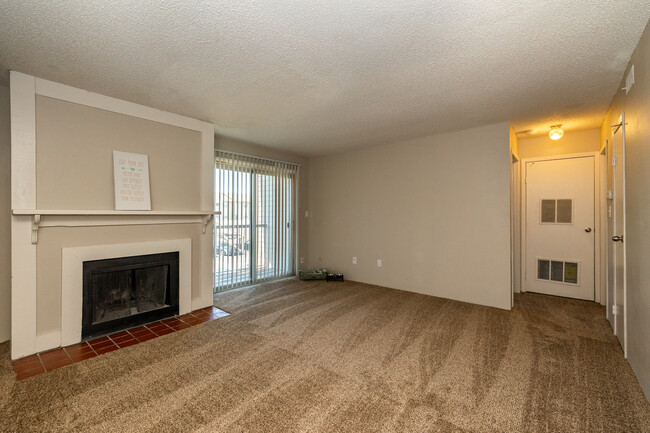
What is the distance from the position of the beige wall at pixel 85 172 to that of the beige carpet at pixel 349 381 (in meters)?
0.80

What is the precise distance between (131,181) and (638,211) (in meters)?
4.28

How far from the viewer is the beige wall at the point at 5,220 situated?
8.74 feet

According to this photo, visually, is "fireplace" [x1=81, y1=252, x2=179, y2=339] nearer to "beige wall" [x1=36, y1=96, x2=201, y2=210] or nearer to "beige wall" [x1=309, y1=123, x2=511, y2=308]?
"beige wall" [x1=36, y1=96, x2=201, y2=210]

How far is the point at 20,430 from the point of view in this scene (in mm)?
1622

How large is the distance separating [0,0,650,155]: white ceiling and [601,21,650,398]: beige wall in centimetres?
26

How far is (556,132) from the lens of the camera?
3820mm

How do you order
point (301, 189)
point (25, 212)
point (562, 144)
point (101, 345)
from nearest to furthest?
point (25, 212), point (101, 345), point (562, 144), point (301, 189)

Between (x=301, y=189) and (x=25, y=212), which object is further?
(x=301, y=189)

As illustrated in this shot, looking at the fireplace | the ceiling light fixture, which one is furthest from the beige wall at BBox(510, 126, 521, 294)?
the fireplace

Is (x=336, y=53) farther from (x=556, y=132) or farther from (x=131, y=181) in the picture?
(x=556, y=132)

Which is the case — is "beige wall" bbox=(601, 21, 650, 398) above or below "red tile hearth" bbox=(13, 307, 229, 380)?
above

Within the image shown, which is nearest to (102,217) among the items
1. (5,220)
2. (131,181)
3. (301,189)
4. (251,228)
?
(131,181)

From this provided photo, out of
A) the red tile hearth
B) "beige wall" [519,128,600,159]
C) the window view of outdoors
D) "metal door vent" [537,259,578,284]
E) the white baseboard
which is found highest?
"beige wall" [519,128,600,159]

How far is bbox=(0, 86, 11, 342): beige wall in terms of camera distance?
8.74 ft
